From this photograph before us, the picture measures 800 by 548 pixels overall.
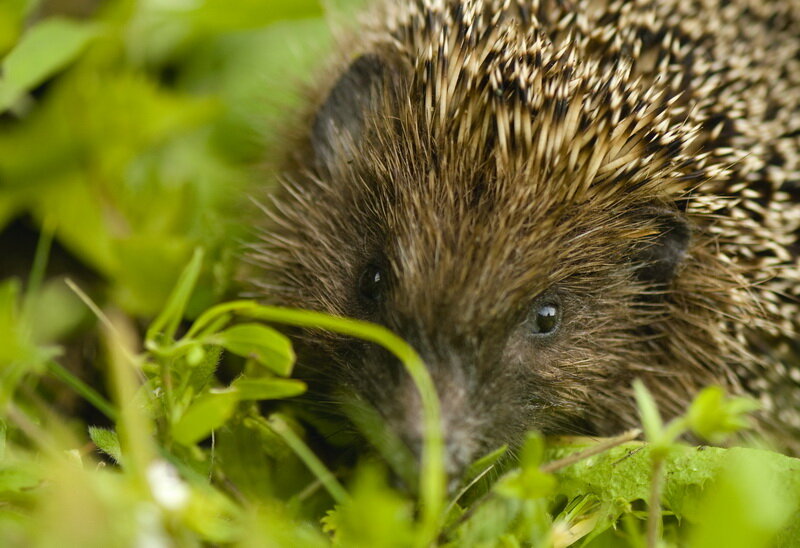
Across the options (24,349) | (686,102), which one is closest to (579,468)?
(686,102)

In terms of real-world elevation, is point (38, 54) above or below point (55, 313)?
above

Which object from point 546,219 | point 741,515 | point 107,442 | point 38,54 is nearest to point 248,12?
point 38,54

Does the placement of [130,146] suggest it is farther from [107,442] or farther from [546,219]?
[546,219]

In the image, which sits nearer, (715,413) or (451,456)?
(715,413)

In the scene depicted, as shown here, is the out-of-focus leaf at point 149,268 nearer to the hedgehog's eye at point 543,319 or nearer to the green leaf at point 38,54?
the green leaf at point 38,54

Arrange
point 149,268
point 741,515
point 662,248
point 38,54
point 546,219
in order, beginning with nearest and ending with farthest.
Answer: point 741,515, point 546,219, point 662,248, point 38,54, point 149,268

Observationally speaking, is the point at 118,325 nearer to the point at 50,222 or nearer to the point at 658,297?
the point at 50,222
